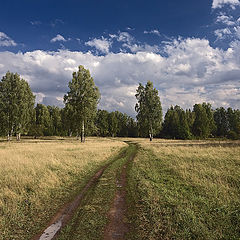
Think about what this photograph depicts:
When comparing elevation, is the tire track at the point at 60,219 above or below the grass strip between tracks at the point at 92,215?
below

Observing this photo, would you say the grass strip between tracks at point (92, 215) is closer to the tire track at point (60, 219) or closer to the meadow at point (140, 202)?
the meadow at point (140, 202)

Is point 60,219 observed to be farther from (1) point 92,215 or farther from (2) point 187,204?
(2) point 187,204

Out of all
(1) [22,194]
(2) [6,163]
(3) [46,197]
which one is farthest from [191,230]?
(2) [6,163]

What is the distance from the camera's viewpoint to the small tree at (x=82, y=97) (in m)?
37.4

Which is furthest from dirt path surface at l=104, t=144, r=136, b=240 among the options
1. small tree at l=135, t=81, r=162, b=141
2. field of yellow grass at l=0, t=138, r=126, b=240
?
small tree at l=135, t=81, r=162, b=141

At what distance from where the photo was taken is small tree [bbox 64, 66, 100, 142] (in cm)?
3741

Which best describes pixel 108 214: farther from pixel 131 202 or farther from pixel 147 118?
pixel 147 118

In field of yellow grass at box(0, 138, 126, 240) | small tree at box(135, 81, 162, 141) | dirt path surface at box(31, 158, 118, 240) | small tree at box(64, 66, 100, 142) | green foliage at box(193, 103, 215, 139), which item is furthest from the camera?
green foliage at box(193, 103, 215, 139)

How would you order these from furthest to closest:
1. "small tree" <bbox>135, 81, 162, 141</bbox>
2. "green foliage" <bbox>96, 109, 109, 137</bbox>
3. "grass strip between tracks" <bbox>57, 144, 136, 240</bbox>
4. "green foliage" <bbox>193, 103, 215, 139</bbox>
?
"green foliage" <bbox>96, 109, 109, 137</bbox>
"green foliage" <bbox>193, 103, 215, 139</bbox>
"small tree" <bbox>135, 81, 162, 141</bbox>
"grass strip between tracks" <bbox>57, 144, 136, 240</bbox>

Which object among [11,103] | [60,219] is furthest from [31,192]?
[11,103]

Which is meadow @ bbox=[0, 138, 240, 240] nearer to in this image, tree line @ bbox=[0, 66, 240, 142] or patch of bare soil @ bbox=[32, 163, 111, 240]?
patch of bare soil @ bbox=[32, 163, 111, 240]

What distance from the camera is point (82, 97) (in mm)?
37875

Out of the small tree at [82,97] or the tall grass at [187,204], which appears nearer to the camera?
the tall grass at [187,204]

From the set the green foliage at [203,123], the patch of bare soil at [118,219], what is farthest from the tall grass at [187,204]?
the green foliage at [203,123]
